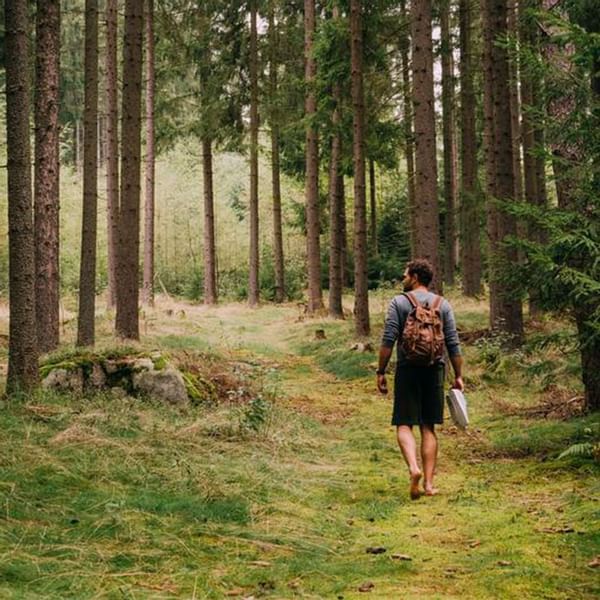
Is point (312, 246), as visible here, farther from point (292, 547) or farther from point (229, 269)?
point (229, 269)

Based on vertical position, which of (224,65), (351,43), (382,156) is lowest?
(382,156)

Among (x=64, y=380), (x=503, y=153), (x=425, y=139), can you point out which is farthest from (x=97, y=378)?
(x=503, y=153)

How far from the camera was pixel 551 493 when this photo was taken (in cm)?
620

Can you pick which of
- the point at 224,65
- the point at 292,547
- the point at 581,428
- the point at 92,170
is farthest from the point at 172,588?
the point at 224,65

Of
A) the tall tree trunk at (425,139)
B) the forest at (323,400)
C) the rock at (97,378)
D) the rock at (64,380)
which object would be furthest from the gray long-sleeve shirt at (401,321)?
the tall tree trunk at (425,139)

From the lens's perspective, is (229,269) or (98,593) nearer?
(98,593)

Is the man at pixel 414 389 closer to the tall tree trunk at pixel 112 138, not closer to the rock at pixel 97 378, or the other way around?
the rock at pixel 97 378

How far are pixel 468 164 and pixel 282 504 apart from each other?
18.2m

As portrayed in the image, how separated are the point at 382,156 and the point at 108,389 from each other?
12.8 meters

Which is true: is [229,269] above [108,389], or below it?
above

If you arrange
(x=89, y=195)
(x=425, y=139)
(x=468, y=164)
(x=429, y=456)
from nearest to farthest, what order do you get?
1. (x=429, y=456)
2. (x=425, y=139)
3. (x=89, y=195)
4. (x=468, y=164)

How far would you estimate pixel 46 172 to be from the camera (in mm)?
12531

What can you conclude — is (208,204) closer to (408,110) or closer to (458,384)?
(408,110)

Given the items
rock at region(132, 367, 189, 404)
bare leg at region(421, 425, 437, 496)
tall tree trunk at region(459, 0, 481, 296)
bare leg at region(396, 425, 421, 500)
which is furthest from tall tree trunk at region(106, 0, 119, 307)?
bare leg at region(421, 425, 437, 496)
